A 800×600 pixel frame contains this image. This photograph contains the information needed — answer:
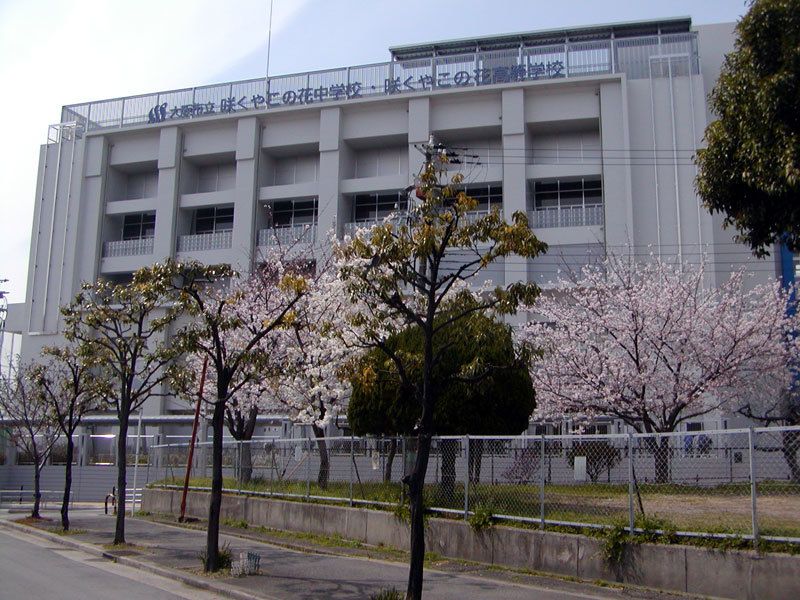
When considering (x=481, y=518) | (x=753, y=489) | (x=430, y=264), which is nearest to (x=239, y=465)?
(x=481, y=518)

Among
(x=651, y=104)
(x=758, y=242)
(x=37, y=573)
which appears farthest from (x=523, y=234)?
(x=651, y=104)

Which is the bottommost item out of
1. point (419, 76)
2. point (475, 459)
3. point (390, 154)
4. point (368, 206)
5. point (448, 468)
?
point (448, 468)

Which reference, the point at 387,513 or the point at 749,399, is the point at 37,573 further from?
the point at 749,399

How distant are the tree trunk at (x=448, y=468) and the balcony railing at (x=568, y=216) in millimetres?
21865

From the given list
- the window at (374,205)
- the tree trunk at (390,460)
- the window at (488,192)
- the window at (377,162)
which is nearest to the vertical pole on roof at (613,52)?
the window at (488,192)

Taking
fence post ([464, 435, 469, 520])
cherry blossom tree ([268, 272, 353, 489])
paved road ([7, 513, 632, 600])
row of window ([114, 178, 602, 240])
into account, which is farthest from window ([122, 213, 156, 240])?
fence post ([464, 435, 469, 520])

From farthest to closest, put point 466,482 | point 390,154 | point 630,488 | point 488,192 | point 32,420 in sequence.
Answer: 1. point 390,154
2. point 488,192
3. point 32,420
4. point 466,482
5. point 630,488

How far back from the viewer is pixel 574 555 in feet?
39.8

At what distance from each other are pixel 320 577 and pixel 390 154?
3002 cm

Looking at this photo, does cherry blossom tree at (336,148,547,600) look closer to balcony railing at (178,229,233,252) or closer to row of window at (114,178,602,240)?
row of window at (114,178,602,240)

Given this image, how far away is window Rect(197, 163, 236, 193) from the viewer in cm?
4347

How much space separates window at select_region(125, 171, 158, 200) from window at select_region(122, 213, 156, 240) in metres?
1.11

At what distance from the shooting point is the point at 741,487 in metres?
10.7

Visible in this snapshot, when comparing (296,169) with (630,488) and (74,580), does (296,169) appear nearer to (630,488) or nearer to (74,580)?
(74,580)
